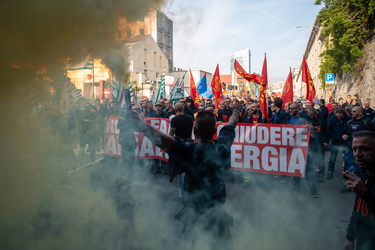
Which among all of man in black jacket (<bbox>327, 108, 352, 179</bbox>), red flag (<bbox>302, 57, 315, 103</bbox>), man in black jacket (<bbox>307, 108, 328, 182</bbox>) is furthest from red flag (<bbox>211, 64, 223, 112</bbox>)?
man in black jacket (<bbox>327, 108, 352, 179</bbox>)

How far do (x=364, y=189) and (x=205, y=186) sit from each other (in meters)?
1.13

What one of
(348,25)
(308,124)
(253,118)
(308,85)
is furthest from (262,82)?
(348,25)

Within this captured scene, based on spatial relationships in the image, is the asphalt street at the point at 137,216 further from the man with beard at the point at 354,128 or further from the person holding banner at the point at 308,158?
the man with beard at the point at 354,128

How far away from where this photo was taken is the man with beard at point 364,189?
1976mm

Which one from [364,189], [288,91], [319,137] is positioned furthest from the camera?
[288,91]

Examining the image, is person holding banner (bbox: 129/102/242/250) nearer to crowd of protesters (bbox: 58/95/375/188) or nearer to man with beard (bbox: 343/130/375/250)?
man with beard (bbox: 343/130/375/250)

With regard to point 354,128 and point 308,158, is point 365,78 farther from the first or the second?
point 308,158

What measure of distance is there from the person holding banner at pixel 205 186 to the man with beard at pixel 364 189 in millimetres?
950

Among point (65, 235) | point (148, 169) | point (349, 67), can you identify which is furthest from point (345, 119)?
point (349, 67)

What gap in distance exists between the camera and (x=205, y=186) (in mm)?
2320

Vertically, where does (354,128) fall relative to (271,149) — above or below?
above

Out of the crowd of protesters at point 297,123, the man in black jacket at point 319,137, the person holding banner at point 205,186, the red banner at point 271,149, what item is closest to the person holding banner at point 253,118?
the crowd of protesters at point 297,123

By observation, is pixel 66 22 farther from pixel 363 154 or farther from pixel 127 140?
pixel 127 140

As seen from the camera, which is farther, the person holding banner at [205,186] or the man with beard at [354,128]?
the man with beard at [354,128]
